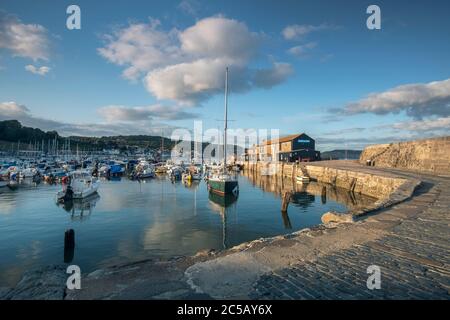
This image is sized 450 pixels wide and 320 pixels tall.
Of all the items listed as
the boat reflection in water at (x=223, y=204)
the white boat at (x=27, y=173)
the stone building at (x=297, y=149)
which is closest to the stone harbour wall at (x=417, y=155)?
the boat reflection in water at (x=223, y=204)

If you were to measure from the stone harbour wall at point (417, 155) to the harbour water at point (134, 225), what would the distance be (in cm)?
1118

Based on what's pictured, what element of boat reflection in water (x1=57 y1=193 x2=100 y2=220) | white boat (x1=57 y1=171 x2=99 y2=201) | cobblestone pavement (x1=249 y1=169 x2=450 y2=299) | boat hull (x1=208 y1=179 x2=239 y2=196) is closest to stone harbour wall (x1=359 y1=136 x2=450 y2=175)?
boat hull (x1=208 y1=179 x2=239 y2=196)

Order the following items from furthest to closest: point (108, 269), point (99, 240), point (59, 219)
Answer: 1. point (59, 219)
2. point (99, 240)
3. point (108, 269)

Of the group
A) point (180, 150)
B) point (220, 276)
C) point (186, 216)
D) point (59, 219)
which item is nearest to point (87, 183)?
point (59, 219)

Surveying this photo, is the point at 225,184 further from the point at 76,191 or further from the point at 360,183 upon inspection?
the point at 360,183

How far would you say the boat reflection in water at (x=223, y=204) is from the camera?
1802cm

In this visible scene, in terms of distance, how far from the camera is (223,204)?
78.9 ft

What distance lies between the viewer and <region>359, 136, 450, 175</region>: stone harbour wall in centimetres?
2867

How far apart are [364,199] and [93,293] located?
26005mm

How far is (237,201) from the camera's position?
25.9m

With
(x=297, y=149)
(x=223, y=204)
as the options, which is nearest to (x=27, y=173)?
(x=223, y=204)

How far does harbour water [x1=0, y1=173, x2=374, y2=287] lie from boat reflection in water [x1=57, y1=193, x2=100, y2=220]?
7 cm

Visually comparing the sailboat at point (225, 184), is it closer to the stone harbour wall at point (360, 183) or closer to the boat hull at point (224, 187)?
the boat hull at point (224, 187)
